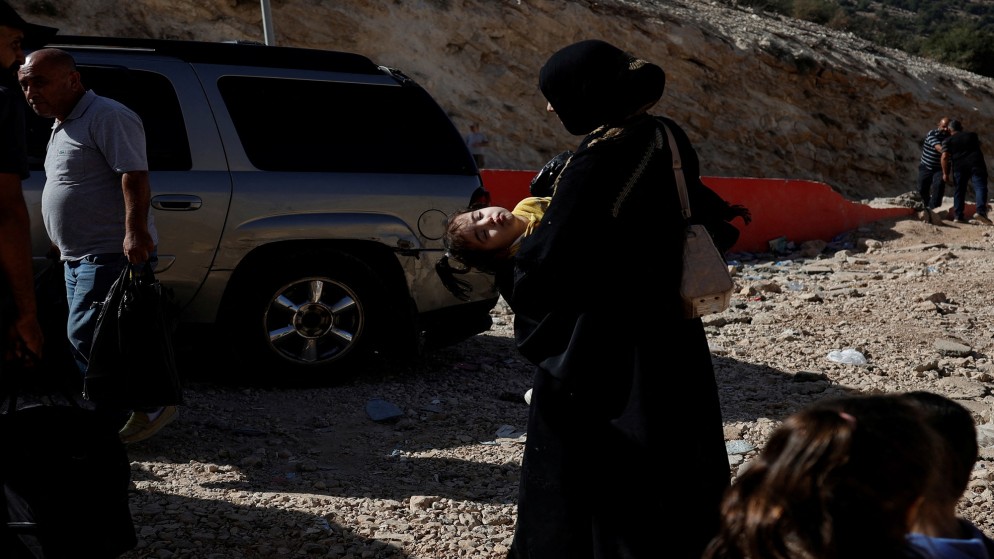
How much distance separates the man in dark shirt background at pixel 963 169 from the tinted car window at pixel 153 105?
12499 mm

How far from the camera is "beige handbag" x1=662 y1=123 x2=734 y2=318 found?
2502 millimetres

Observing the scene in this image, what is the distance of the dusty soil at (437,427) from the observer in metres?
3.66

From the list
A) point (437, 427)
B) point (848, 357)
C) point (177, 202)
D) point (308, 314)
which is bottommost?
point (848, 357)

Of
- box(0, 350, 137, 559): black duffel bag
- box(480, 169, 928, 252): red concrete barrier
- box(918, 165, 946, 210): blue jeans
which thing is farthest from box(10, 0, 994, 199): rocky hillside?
box(0, 350, 137, 559): black duffel bag

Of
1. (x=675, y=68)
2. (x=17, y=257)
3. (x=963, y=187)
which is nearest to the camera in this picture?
(x=17, y=257)

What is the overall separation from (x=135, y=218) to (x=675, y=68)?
19.2 metres

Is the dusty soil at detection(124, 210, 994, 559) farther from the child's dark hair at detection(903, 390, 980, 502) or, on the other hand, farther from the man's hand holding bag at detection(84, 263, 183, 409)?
the child's dark hair at detection(903, 390, 980, 502)

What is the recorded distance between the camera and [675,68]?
2175cm

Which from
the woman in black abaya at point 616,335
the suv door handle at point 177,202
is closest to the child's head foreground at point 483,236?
the woman in black abaya at point 616,335

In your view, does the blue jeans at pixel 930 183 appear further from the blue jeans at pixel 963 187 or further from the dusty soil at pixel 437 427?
the dusty soil at pixel 437 427

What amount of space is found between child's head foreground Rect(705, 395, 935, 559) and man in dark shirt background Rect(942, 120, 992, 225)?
14.2m

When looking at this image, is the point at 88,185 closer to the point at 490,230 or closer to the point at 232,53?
the point at 232,53

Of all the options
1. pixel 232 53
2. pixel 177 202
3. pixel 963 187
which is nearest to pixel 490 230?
pixel 177 202

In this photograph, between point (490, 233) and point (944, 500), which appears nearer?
point (944, 500)
